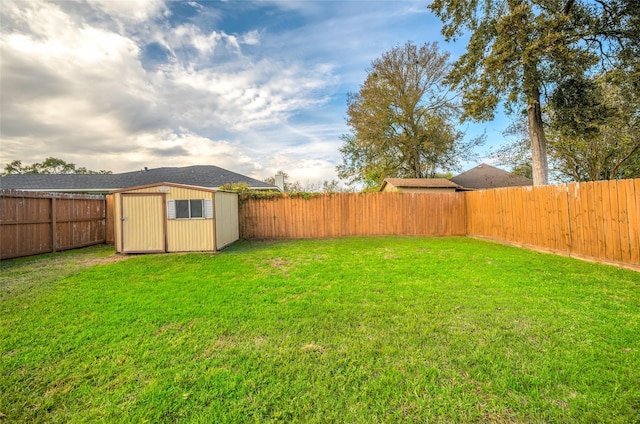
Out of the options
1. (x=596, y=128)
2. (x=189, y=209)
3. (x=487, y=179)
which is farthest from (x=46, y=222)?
(x=487, y=179)

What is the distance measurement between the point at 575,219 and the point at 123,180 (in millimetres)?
21669

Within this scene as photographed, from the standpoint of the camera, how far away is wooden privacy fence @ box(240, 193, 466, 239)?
35.4ft

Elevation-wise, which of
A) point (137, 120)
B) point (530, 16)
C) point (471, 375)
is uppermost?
point (530, 16)

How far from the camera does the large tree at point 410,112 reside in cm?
1738

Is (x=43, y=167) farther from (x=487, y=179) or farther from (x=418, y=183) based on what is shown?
(x=487, y=179)

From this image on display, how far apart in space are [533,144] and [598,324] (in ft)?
30.1

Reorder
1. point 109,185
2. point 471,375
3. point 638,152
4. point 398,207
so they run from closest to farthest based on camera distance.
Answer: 1. point 471,375
2. point 398,207
3. point 638,152
4. point 109,185

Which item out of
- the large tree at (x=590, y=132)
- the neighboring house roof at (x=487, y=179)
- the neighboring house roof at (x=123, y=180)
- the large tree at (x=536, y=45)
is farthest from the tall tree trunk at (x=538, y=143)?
the neighboring house roof at (x=123, y=180)

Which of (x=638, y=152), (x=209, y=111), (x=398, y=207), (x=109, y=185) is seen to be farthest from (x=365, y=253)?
(x=109, y=185)

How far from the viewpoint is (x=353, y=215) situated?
436 inches

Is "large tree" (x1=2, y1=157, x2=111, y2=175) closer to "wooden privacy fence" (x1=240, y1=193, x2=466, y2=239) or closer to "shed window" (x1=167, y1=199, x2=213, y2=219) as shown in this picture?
"wooden privacy fence" (x1=240, y1=193, x2=466, y2=239)

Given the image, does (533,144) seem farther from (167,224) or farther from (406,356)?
(167,224)

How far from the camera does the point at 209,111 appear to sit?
11227mm

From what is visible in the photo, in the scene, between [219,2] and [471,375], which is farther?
[219,2]
